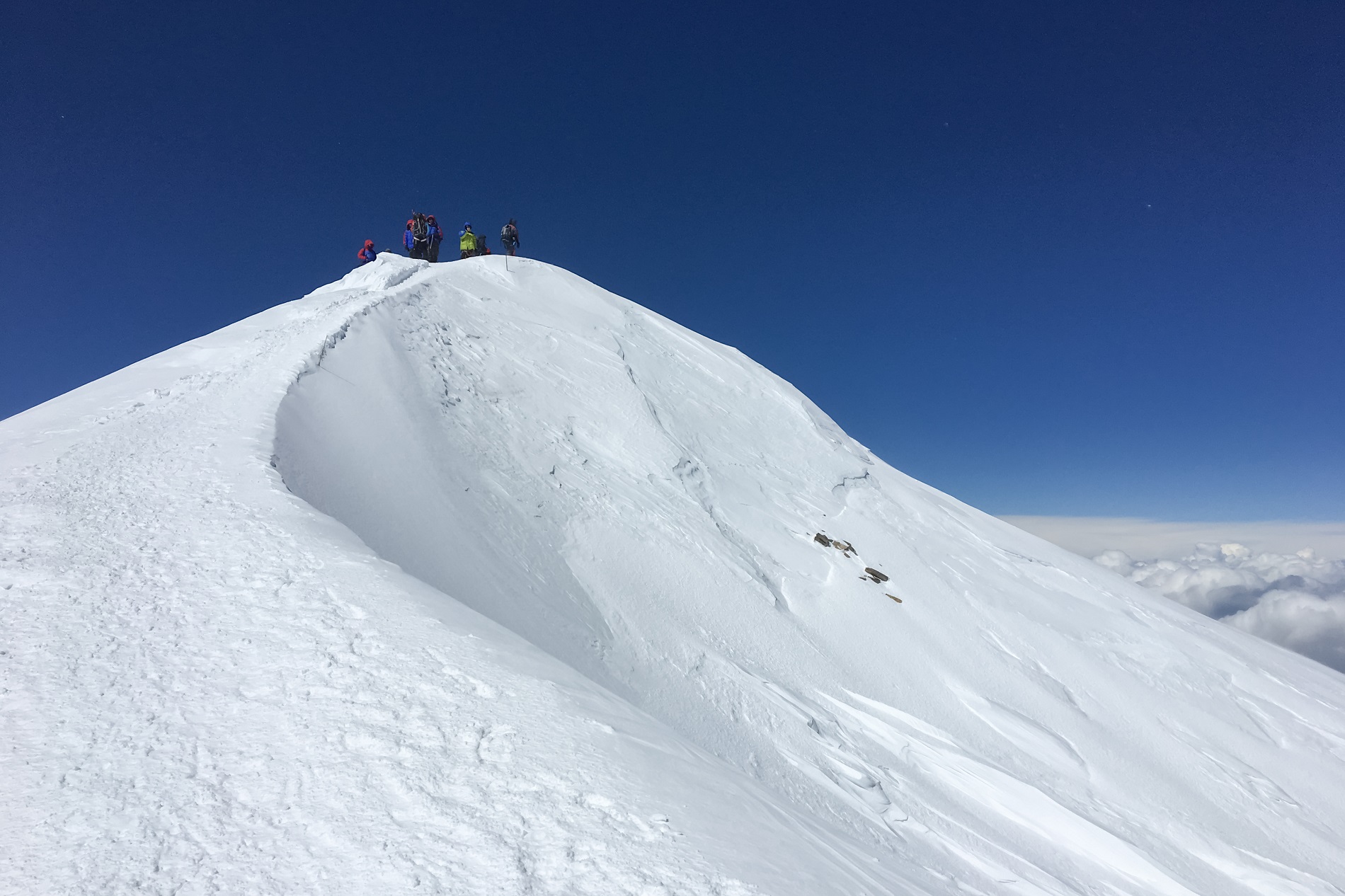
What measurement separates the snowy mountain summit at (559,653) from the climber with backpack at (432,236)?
2.30 metres

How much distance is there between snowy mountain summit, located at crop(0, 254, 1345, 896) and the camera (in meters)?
3.28

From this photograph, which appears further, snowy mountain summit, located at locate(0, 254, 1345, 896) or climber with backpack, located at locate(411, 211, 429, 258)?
climber with backpack, located at locate(411, 211, 429, 258)

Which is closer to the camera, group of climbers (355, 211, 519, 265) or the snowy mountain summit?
the snowy mountain summit

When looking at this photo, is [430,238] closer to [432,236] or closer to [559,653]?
[432,236]

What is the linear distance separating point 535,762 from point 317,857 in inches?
46.4

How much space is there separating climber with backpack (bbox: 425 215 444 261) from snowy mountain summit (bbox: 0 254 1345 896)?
2.30 metres

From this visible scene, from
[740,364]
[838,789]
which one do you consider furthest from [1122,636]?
[740,364]

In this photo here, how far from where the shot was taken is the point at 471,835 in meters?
3.15

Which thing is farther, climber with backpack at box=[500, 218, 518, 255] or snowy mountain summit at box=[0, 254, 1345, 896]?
climber with backpack at box=[500, 218, 518, 255]

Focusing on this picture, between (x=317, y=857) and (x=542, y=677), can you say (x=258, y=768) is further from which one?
(x=542, y=677)

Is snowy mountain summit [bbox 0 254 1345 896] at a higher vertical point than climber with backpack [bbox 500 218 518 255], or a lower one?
lower

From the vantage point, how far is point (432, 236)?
909 inches

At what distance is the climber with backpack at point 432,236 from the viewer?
75.6 ft

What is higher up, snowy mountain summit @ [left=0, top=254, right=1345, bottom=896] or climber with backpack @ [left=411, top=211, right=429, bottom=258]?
climber with backpack @ [left=411, top=211, right=429, bottom=258]
